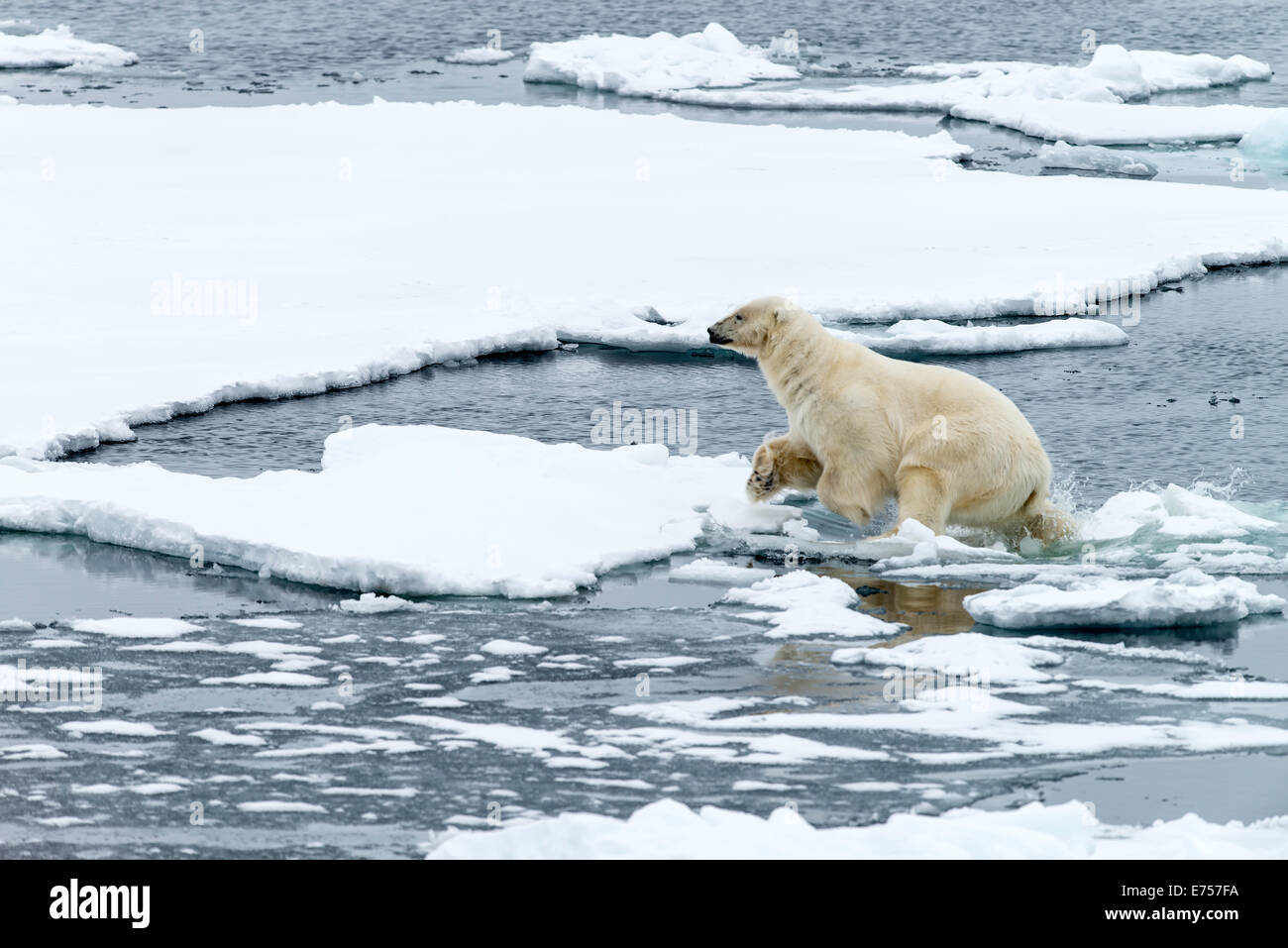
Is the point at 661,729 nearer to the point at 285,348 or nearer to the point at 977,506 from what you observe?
the point at 977,506

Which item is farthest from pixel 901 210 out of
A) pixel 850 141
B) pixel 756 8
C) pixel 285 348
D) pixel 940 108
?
pixel 756 8

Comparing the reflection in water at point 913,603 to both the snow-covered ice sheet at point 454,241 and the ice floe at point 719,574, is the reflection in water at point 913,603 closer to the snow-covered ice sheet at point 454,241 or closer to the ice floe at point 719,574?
the ice floe at point 719,574

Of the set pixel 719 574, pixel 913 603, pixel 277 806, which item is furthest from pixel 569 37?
pixel 277 806

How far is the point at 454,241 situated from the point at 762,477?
6418 millimetres

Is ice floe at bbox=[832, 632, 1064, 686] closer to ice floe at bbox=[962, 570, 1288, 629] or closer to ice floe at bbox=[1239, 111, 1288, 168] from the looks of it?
ice floe at bbox=[962, 570, 1288, 629]

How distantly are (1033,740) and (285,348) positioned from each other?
6.42 metres

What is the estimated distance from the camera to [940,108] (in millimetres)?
21344

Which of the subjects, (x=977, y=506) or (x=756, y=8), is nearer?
(x=977, y=506)

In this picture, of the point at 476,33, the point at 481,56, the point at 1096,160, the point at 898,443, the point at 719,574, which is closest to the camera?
the point at 719,574

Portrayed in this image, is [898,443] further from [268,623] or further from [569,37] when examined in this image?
[569,37]

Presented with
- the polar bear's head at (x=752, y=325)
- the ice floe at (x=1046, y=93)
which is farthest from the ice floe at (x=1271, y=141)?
the polar bear's head at (x=752, y=325)

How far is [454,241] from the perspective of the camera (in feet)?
42.5

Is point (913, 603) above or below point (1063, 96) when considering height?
below
